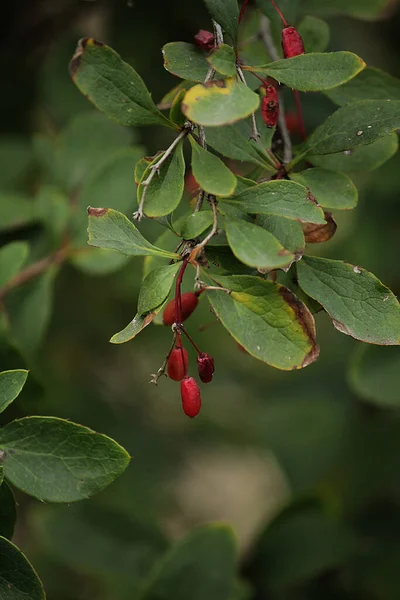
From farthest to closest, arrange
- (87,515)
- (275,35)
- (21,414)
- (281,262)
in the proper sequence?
(87,515)
(21,414)
(275,35)
(281,262)

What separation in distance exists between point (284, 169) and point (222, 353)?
1230 mm

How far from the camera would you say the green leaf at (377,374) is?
144cm

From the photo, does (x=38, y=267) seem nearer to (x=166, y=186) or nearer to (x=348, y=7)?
(x=166, y=186)

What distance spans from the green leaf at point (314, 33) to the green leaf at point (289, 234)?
361 millimetres

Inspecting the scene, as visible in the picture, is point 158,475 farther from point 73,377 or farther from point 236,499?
point 236,499

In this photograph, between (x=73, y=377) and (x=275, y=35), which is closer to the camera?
(x=275, y=35)

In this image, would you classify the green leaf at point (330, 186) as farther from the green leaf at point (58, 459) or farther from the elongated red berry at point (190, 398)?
the green leaf at point (58, 459)

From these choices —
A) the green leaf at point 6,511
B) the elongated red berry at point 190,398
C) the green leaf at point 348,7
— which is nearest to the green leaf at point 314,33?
the green leaf at point 348,7

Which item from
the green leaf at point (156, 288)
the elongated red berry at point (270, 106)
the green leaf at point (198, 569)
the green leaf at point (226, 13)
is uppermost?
the green leaf at point (226, 13)

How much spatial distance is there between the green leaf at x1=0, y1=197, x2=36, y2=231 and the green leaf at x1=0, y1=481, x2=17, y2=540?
702 mm

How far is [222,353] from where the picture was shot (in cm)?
218

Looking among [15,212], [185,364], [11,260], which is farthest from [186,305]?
[15,212]

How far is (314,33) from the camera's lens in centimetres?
111

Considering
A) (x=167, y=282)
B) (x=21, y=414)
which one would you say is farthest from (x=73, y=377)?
(x=167, y=282)
